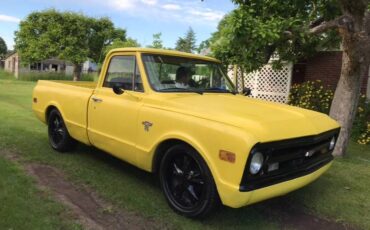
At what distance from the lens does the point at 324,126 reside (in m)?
4.83

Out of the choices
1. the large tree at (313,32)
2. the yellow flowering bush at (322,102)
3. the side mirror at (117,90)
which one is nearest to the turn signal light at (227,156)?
the side mirror at (117,90)

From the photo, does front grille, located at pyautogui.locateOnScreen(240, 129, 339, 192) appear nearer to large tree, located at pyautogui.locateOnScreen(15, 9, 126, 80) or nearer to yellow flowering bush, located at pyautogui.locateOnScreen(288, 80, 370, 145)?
yellow flowering bush, located at pyautogui.locateOnScreen(288, 80, 370, 145)

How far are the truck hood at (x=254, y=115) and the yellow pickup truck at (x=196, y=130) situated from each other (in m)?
0.01

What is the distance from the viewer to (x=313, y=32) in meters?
7.76

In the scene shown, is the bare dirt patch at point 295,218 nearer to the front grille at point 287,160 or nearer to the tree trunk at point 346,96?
the front grille at point 287,160

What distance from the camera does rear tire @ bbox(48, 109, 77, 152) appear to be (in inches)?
271

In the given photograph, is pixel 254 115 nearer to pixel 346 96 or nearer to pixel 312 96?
pixel 346 96

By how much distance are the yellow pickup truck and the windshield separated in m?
0.01

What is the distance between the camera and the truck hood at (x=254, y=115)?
4051 mm

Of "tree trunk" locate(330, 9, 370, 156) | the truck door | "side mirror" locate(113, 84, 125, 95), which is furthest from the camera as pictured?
"tree trunk" locate(330, 9, 370, 156)

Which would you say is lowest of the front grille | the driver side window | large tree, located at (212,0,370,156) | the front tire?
the front tire

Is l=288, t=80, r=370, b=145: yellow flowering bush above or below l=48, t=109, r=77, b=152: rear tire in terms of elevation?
above

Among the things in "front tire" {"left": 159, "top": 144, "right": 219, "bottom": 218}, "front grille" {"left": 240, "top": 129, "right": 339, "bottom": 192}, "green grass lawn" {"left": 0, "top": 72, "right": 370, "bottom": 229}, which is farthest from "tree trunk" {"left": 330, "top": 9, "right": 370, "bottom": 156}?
"front tire" {"left": 159, "top": 144, "right": 219, "bottom": 218}

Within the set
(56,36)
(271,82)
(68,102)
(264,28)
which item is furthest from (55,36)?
(68,102)
